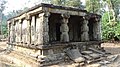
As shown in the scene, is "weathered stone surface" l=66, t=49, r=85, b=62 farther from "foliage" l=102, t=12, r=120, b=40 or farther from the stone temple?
"foliage" l=102, t=12, r=120, b=40

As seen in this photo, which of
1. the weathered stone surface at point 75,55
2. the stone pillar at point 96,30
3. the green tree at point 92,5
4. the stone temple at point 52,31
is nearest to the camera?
the weathered stone surface at point 75,55

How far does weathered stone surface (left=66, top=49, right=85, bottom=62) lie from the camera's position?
32.6 feet

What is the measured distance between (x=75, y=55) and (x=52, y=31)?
3846mm

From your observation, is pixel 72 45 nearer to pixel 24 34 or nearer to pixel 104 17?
pixel 24 34

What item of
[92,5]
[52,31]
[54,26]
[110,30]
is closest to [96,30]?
[54,26]

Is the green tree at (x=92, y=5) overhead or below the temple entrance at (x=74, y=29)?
overhead

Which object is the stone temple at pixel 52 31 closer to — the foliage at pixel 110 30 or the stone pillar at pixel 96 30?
the stone pillar at pixel 96 30

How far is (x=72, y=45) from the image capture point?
1120 centimetres

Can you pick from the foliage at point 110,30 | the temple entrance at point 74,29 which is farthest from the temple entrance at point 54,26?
the foliage at point 110,30

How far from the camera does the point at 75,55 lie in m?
10.5

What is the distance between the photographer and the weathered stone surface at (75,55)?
9945 mm

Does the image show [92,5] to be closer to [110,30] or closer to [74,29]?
[110,30]

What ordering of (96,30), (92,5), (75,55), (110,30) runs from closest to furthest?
(75,55), (96,30), (110,30), (92,5)

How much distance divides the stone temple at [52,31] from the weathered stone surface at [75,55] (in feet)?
1.19
